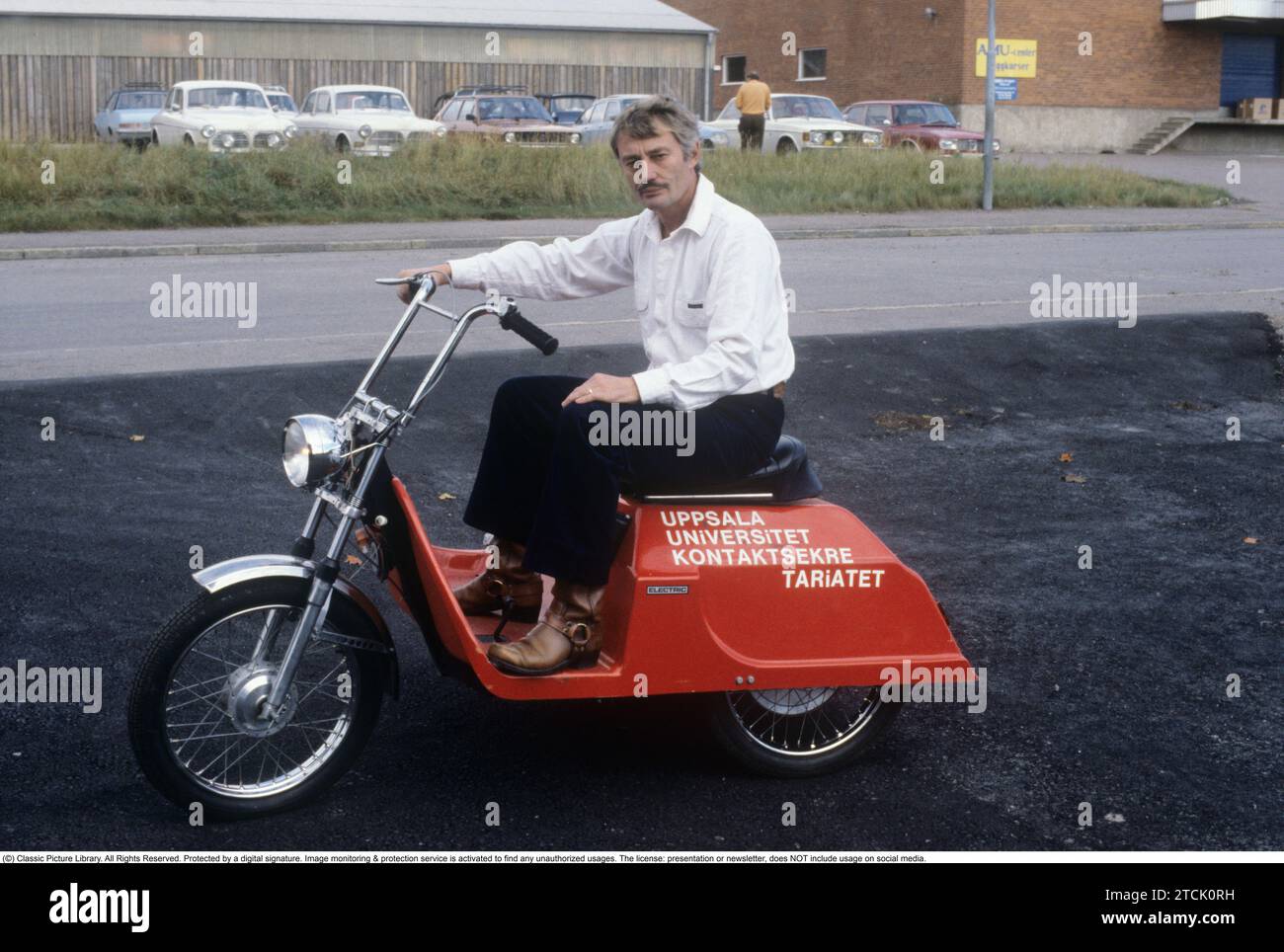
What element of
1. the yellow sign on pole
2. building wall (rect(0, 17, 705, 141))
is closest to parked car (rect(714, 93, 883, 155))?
building wall (rect(0, 17, 705, 141))

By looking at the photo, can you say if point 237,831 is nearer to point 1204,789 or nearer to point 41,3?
point 1204,789

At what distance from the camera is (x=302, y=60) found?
41406mm

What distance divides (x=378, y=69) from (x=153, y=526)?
37.1 metres

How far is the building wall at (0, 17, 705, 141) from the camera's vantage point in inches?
1527

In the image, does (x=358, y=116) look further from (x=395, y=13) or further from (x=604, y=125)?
(x=395, y=13)

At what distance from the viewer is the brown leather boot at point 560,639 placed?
4.25m

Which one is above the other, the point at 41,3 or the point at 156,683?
the point at 41,3

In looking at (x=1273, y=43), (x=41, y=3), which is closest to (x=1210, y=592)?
(x=41, y=3)

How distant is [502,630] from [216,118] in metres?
27.1

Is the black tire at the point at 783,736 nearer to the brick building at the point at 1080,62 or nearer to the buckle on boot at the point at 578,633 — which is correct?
the buckle on boot at the point at 578,633

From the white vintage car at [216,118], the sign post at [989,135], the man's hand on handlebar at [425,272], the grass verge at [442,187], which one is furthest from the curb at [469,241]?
the man's hand on handlebar at [425,272]

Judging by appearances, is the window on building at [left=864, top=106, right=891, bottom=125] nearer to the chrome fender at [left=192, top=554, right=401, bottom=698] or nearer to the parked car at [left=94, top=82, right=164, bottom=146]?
the parked car at [left=94, top=82, right=164, bottom=146]

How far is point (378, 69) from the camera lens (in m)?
42.0

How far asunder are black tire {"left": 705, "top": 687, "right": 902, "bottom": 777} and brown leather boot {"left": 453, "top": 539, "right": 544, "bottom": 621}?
1.96ft
